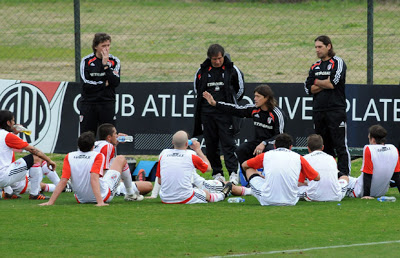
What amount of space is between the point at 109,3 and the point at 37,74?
280 centimetres

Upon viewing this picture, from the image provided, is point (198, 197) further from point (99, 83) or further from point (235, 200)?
point (99, 83)

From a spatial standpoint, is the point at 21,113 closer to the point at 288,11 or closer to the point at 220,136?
the point at 220,136

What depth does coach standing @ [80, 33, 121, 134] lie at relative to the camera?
12.7m

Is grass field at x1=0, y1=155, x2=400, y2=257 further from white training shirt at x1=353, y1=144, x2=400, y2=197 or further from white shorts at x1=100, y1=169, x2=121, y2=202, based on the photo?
white training shirt at x1=353, y1=144, x2=400, y2=197

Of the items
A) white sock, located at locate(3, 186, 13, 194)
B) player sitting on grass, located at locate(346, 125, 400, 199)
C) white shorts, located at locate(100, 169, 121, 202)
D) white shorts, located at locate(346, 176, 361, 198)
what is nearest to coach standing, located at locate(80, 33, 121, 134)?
white sock, located at locate(3, 186, 13, 194)

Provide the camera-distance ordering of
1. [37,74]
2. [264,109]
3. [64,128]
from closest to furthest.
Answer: [264,109] < [64,128] < [37,74]

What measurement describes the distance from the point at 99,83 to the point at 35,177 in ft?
7.26

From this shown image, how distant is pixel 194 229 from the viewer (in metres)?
8.75

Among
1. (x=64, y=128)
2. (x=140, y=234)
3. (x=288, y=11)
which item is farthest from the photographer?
(x=288, y=11)

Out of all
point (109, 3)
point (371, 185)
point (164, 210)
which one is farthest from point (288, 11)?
Result: point (164, 210)

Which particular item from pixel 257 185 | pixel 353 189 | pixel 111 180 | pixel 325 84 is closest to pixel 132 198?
pixel 111 180

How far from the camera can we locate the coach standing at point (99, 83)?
41.6 ft

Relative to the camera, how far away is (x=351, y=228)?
880 cm

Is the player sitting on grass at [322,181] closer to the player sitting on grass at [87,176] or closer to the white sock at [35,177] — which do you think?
the player sitting on grass at [87,176]
